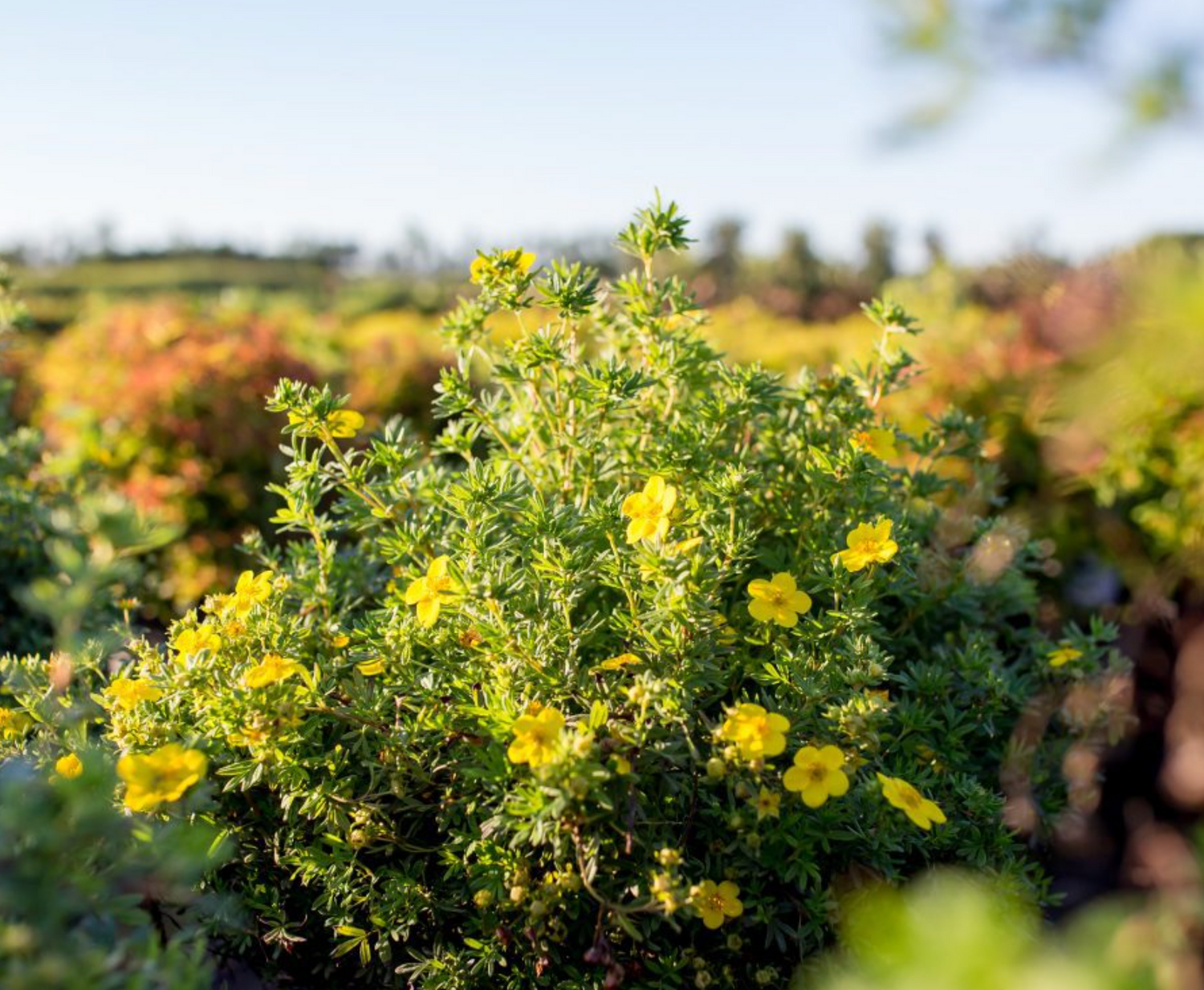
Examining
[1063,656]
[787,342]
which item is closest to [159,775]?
[1063,656]

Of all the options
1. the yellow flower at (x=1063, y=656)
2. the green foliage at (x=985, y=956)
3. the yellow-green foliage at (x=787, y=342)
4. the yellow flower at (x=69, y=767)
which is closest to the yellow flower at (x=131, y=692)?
the yellow flower at (x=69, y=767)

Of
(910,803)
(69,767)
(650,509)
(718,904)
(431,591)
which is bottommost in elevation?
(718,904)

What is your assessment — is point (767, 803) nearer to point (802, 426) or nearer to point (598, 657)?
point (598, 657)

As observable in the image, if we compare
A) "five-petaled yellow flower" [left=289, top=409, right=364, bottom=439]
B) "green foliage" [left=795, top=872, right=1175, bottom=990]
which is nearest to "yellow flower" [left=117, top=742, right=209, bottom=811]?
"five-petaled yellow flower" [left=289, top=409, right=364, bottom=439]

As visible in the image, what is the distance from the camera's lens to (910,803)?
5.02 ft

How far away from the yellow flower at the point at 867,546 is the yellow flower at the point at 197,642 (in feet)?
3.42

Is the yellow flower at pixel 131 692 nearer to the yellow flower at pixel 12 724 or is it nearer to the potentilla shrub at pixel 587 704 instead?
the potentilla shrub at pixel 587 704

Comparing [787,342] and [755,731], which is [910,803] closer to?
[755,731]

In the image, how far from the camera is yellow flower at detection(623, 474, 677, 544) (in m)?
1.58

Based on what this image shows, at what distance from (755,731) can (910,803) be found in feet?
0.92

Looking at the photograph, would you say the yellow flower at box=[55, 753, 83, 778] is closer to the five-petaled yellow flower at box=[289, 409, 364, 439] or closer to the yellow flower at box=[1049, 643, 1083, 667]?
the five-petaled yellow flower at box=[289, 409, 364, 439]

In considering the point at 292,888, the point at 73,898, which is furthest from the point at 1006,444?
the point at 73,898

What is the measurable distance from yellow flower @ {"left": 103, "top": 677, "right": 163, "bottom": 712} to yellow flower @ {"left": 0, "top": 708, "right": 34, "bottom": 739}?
19 centimetres

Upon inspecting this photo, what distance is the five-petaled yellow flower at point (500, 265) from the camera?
181 cm
